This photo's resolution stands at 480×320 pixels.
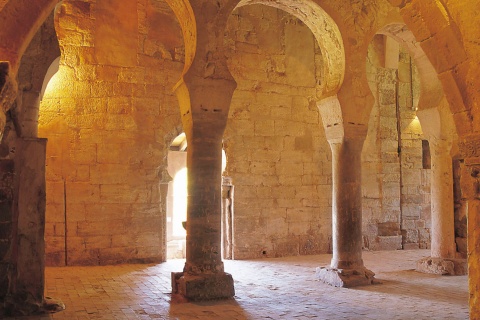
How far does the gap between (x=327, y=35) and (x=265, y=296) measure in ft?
13.3

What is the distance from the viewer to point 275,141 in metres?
9.70

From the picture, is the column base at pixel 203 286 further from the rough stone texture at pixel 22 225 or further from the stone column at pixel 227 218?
the stone column at pixel 227 218

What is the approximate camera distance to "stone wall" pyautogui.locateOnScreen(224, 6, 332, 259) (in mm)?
9398

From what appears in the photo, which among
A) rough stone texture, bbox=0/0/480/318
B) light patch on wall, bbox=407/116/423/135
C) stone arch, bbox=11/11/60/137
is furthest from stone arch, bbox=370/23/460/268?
stone arch, bbox=11/11/60/137

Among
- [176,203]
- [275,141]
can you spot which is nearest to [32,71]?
[275,141]

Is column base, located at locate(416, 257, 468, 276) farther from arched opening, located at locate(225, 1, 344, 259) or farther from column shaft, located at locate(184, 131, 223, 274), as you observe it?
column shaft, located at locate(184, 131, 223, 274)

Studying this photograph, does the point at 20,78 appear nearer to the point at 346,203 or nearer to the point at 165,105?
the point at 165,105

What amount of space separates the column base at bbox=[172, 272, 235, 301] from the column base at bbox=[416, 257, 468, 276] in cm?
377

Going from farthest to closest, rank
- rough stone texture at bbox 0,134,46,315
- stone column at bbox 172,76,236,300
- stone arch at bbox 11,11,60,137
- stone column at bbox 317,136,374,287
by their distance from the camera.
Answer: stone column at bbox 317,136,374,287
stone column at bbox 172,76,236,300
stone arch at bbox 11,11,60,137
rough stone texture at bbox 0,134,46,315

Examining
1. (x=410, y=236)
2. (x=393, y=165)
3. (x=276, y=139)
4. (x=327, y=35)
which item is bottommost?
(x=410, y=236)

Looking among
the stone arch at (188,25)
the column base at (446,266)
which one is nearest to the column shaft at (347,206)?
the column base at (446,266)

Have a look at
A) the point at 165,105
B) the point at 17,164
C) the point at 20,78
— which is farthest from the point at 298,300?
the point at 165,105

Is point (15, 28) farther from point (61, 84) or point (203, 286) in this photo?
point (61, 84)

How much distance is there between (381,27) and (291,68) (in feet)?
9.78
